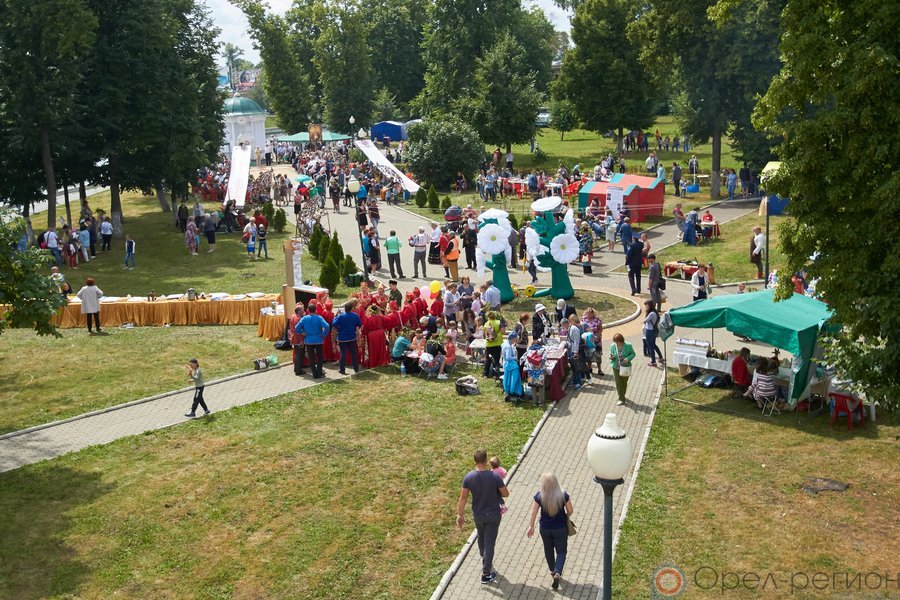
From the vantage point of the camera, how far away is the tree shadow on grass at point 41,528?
1164cm

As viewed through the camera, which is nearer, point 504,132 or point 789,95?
point 789,95

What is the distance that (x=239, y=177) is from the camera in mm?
42844

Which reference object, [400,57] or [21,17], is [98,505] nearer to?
[21,17]

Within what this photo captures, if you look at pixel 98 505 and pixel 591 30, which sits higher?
pixel 591 30

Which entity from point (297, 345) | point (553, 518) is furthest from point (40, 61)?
point (553, 518)

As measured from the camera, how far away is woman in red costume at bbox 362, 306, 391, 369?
782 inches

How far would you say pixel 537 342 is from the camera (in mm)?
18828

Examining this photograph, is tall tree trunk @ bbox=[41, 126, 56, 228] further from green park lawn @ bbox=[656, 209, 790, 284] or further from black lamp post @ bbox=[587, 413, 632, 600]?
black lamp post @ bbox=[587, 413, 632, 600]

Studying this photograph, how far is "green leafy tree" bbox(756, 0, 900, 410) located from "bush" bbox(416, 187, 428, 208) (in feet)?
99.8

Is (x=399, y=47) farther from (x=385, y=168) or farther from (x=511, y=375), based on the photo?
(x=511, y=375)

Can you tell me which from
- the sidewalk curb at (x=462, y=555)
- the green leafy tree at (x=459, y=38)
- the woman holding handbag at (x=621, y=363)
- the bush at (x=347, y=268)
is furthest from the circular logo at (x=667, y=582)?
the green leafy tree at (x=459, y=38)

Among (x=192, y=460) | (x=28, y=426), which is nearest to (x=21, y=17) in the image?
(x=28, y=426)

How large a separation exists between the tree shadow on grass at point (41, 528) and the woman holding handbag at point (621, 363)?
8873 millimetres

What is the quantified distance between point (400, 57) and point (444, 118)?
35146 millimetres
